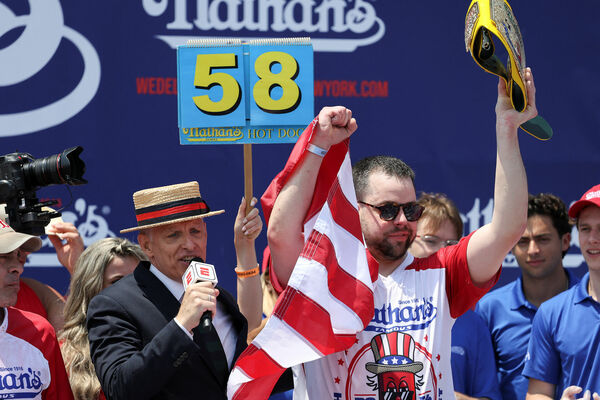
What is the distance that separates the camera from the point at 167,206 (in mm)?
2945

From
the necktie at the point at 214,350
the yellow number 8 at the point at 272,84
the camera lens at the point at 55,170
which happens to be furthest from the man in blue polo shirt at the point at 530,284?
the camera lens at the point at 55,170

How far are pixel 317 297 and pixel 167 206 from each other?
2.21ft

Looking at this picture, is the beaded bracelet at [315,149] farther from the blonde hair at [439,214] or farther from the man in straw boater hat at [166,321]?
the blonde hair at [439,214]

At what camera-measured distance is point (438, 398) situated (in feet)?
8.82

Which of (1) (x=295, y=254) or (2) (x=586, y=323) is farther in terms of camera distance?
(2) (x=586, y=323)

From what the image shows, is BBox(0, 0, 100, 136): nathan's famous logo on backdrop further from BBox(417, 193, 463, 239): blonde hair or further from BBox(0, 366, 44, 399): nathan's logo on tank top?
BBox(0, 366, 44, 399): nathan's logo on tank top

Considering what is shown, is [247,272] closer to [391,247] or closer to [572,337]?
[391,247]

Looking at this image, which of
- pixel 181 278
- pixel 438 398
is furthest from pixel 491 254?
pixel 181 278

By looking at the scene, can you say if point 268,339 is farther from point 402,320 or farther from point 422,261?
point 422,261

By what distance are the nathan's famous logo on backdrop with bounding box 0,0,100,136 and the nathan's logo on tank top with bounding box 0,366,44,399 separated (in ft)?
7.10

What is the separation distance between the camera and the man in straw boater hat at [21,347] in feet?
9.23

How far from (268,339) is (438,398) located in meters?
0.60

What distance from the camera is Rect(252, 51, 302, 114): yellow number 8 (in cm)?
317

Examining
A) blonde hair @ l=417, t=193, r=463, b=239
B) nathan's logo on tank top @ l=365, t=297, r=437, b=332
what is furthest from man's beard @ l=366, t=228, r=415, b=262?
blonde hair @ l=417, t=193, r=463, b=239
